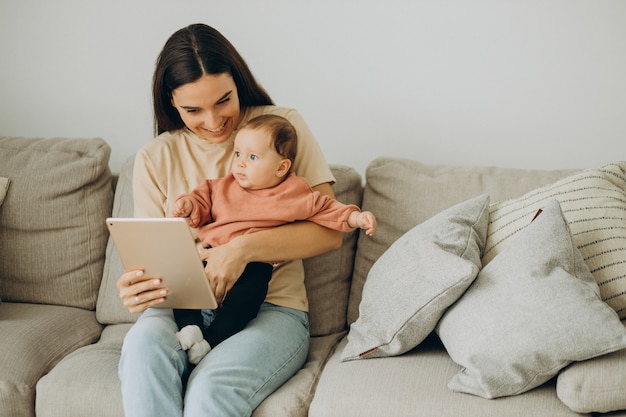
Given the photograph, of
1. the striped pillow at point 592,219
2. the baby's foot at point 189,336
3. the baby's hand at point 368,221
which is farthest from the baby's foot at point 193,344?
the striped pillow at point 592,219

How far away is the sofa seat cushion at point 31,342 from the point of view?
6.03ft

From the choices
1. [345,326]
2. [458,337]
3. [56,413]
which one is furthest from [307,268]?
[56,413]

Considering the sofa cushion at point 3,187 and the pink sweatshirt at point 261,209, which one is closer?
the pink sweatshirt at point 261,209

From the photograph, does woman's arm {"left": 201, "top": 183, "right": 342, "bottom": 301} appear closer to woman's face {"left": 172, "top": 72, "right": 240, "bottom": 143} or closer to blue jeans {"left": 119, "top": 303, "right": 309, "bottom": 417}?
blue jeans {"left": 119, "top": 303, "right": 309, "bottom": 417}

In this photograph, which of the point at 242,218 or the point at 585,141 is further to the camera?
the point at 585,141

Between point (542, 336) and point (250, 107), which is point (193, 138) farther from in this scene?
point (542, 336)

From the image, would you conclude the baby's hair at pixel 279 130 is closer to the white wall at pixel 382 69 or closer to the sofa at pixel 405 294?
the sofa at pixel 405 294

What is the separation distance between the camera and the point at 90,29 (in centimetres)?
265

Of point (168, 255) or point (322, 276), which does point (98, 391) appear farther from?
point (322, 276)

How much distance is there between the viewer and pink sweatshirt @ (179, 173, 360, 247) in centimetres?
183

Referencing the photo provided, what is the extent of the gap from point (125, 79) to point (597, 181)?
1.66 metres

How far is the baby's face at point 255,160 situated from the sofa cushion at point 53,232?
739 mm

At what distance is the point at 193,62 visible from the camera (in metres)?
1.87

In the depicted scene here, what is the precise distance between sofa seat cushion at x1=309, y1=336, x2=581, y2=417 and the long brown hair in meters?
0.81
